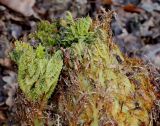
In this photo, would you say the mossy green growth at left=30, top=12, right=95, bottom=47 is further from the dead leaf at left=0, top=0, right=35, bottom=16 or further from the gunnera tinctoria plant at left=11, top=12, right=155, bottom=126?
the dead leaf at left=0, top=0, right=35, bottom=16

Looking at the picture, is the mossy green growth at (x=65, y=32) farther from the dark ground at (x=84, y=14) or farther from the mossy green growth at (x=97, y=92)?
the dark ground at (x=84, y=14)

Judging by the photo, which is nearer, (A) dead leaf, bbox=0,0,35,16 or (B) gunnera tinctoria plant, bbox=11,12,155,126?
(B) gunnera tinctoria plant, bbox=11,12,155,126

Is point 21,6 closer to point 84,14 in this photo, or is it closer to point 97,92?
point 84,14


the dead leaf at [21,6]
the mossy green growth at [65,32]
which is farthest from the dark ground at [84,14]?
the mossy green growth at [65,32]

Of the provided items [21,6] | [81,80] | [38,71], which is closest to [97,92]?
[81,80]

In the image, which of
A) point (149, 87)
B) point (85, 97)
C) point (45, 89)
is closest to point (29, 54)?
point (45, 89)

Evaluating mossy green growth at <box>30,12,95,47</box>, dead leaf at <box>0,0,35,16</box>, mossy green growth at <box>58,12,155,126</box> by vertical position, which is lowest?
mossy green growth at <box>58,12,155,126</box>

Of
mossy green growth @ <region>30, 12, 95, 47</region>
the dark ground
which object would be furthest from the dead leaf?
mossy green growth @ <region>30, 12, 95, 47</region>
